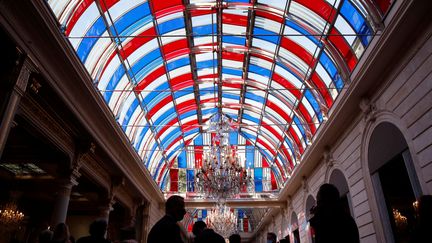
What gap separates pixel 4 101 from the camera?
5.02 metres

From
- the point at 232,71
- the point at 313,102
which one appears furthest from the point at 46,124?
the point at 313,102

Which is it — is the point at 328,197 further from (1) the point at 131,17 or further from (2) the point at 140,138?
(2) the point at 140,138

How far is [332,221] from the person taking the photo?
2.53 metres

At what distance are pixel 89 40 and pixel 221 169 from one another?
5.82 metres

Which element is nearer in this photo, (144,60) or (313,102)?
(144,60)

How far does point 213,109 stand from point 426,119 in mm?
11737

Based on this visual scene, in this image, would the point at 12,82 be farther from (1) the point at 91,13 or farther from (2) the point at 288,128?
(2) the point at 288,128

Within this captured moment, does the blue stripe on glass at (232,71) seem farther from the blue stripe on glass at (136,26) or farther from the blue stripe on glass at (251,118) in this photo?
the blue stripe on glass at (136,26)

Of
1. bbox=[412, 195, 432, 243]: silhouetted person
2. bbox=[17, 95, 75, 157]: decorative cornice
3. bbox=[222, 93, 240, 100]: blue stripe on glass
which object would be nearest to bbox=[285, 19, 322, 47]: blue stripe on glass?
bbox=[222, 93, 240, 100]: blue stripe on glass

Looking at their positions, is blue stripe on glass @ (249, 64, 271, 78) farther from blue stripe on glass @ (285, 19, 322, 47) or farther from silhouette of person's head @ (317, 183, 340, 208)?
silhouette of person's head @ (317, 183, 340, 208)

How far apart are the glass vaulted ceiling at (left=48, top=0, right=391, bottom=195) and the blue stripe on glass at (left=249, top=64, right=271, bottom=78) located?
0.04m

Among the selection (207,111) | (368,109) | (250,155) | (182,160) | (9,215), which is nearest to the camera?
(368,109)

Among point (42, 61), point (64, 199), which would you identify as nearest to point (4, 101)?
point (42, 61)

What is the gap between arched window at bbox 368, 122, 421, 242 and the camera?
7.21 metres
